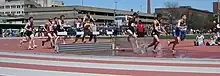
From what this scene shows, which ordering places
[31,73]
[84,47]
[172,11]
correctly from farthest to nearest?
[172,11] → [84,47] → [31,73]

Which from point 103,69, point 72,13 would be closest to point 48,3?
point 72,13

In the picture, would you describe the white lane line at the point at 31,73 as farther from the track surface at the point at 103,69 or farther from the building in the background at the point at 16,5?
the building in the background at the point at 16,5

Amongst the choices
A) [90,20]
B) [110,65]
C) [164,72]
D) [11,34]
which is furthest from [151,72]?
[11,34]

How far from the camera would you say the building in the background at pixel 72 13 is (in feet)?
390

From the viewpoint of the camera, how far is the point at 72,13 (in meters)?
120

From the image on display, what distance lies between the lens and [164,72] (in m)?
11.1

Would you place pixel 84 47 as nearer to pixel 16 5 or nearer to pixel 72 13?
pixel 72 13

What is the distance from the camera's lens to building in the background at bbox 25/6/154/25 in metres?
119

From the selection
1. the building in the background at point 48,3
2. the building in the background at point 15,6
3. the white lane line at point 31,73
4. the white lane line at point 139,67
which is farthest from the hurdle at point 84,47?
the building in the background at point 48,3

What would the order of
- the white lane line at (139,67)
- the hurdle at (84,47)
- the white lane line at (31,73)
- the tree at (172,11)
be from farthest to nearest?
the tree at (172,11), the hurdle at (84,47), the white lane line at (139,67), the white lane line at (31,73)

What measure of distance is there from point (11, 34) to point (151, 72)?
58261 mm

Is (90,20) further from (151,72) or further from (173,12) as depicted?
(173,12)

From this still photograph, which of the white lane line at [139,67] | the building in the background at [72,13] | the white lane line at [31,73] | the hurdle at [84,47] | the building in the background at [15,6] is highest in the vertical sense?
the building in the background at [15,6]

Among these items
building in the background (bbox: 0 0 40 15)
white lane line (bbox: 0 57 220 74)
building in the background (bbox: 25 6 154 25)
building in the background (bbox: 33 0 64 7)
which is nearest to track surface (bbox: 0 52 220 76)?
white lane line (bbox: 0 57 220 74)
